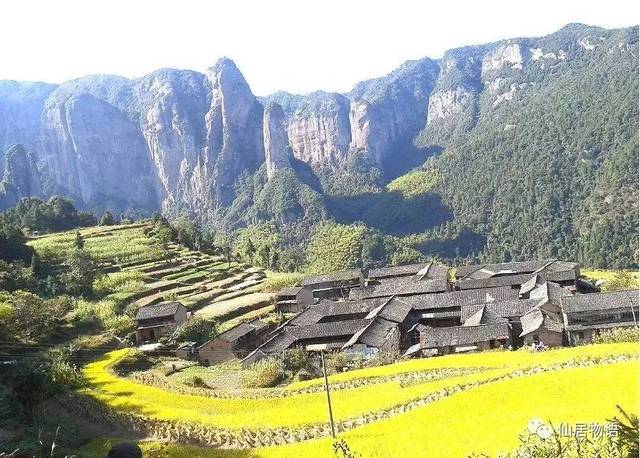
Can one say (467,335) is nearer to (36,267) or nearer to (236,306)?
(236,306)

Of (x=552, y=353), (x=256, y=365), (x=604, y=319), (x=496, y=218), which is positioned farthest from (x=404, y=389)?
(x=496, y=218)

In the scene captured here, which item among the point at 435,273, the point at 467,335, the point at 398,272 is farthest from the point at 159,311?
the point at 398,272

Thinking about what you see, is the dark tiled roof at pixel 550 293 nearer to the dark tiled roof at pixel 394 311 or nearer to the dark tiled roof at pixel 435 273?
the dark tiled roof at pixel 394 311

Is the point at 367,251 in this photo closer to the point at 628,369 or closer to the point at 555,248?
the point at 555,248

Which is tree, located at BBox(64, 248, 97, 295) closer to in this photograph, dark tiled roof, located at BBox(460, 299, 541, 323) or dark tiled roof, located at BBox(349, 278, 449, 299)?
dark tiled roof, located at BBox(349, 278, 449, 299)

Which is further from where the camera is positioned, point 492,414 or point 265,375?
point 265,375

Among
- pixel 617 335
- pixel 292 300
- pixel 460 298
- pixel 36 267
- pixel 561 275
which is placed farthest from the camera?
pixel 36 267

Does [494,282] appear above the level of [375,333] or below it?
below
